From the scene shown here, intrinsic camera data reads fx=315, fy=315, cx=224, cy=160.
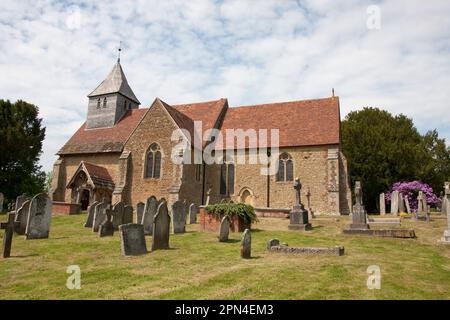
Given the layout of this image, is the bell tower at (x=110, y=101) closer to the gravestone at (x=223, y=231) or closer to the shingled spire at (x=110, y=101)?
the shingled spire at (x=110, y=101)

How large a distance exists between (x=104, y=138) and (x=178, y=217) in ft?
56.5

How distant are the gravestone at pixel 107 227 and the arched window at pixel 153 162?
401 inches

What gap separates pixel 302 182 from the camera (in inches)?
853

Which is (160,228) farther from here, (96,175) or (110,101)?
(110,101)

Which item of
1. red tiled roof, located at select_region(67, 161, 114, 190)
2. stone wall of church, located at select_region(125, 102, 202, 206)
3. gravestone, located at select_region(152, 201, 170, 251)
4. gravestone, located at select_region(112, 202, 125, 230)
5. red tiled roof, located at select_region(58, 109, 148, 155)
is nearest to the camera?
gravestone, located at select_region(152, 201, 170, 251)

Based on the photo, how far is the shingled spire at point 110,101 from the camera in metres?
29.3

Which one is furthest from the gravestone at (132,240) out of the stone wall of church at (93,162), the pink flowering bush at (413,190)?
the pink flowering bush at (413,190)

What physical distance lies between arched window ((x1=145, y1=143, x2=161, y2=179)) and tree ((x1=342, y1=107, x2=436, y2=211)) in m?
19.3

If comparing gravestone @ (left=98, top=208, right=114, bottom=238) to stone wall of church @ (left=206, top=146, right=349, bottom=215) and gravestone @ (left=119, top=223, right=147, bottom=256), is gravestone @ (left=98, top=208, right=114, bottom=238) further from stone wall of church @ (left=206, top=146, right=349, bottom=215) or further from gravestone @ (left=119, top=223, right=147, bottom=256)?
stone wall of church @ (left=206, top=146, right=349, bottom=215)

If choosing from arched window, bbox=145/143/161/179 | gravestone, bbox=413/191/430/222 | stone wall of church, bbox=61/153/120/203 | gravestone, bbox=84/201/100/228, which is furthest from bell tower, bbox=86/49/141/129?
gravestone, bbox=413/191/430/222

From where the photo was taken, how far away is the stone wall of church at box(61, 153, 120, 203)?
985 inches

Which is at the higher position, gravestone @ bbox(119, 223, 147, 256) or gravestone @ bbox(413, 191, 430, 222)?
gravestone @ bbox(413, 191, 430, 222)

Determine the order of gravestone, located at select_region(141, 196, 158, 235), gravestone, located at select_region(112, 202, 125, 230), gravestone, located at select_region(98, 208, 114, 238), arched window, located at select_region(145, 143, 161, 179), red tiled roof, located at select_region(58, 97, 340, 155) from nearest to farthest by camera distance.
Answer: gravestone, located at select_region(98, 208, 114, 238)
gravestone, located at select_region(141, 196, 158, 235)
gravestone, located at select_region(112, 202, 125, 230)
arched window, located at select_region(145, 143, 161, 179)
red tiled roof, located at select_region(58, 97, 340, 155)

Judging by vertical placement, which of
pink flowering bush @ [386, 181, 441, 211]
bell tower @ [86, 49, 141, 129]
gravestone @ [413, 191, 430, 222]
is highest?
bell tower @ [86, 49, 141, 129]
